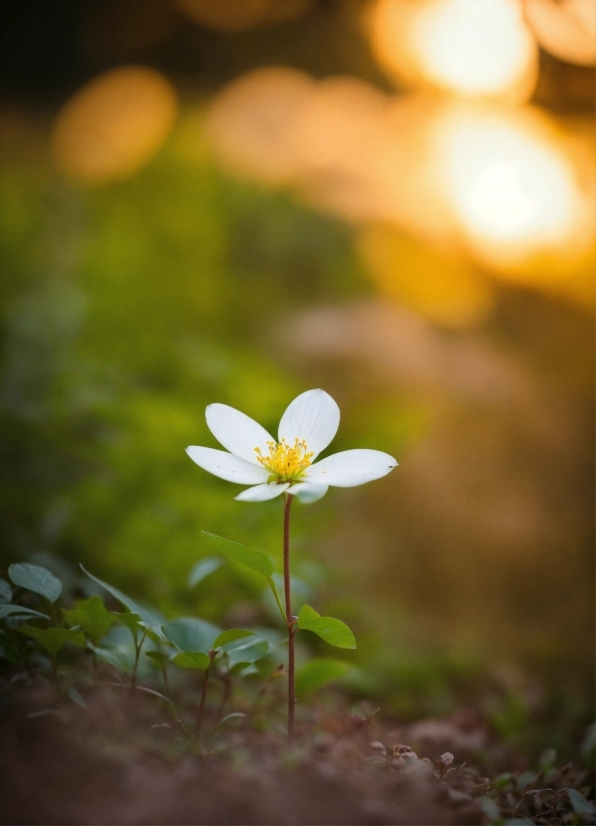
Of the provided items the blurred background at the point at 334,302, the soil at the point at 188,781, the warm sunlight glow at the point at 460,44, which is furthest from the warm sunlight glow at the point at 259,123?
the soil at the point at 188,781

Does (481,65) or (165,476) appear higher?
(481,65)

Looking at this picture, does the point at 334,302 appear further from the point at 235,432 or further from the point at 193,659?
the point at 193,659

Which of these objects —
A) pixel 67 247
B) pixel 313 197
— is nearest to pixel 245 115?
pixel 313 197

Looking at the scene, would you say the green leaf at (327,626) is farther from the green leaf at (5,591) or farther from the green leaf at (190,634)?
the green leaf at (5,591)

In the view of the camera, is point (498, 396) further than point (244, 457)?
Yes

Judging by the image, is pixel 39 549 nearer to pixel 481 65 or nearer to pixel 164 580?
pixel 164 580

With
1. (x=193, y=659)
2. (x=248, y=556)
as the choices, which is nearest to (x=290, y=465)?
(x=248, y=556)
